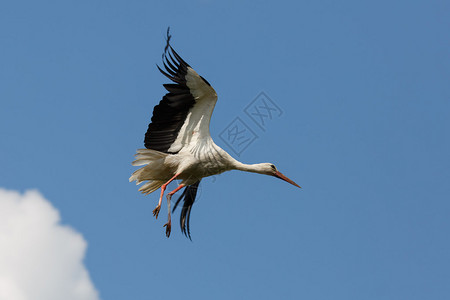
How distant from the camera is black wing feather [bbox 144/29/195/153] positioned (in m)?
10.1

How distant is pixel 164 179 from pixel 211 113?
1441 millimetres

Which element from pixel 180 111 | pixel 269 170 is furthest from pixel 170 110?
pixel 269 170

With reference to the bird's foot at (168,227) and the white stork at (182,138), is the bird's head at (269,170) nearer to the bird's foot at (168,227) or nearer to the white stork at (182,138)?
the white stork at (182,138)

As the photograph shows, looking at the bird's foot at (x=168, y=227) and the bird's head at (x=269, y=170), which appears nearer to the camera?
the bird's foot at (x=168, y=227)

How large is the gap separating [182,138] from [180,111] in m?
0.45

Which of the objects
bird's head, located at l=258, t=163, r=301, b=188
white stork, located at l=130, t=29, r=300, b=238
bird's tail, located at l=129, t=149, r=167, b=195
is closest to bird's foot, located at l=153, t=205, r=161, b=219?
white stork, located at l=130, t=29, r=300, b=238

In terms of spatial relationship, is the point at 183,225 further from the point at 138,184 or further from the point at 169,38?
the point at 169,38

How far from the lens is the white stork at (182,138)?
10211 mm

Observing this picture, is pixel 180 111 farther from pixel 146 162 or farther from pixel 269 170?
pixel 269 170

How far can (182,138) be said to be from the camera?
35.0 feet

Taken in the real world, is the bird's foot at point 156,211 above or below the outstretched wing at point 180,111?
below

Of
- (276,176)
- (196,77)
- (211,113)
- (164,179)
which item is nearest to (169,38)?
(196,77)

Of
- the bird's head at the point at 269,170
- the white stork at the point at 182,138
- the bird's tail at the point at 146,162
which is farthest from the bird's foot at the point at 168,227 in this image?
the bird's head at the point at 269,170

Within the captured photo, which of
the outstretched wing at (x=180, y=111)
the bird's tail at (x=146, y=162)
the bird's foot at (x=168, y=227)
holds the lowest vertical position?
the bird's foot at (x=168, y=227)
